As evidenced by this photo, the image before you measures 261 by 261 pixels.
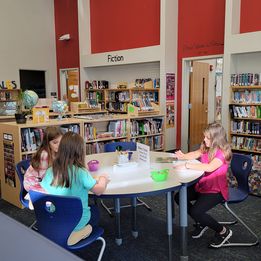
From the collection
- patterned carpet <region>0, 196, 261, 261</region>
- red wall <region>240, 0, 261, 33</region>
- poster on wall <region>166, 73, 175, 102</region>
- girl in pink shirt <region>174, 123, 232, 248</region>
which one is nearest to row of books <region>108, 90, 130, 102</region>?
poster on wall <region>166, 73, 175, 102</region>

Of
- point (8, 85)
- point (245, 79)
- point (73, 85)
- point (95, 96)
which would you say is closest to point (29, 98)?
point (245, 79)

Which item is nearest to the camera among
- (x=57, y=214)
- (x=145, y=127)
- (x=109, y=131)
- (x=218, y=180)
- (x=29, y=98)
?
(x=57, y=214)

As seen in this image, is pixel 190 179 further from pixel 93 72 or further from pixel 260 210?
pixel 93 72

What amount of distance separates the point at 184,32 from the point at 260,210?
4396 mm

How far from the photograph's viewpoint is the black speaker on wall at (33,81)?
9.42 metres

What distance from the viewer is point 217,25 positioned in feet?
20.4

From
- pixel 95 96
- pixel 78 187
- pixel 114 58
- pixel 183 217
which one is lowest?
pixel 183 217

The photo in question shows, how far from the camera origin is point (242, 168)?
2.98 m

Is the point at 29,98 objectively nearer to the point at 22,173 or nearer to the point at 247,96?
the point at 22,173

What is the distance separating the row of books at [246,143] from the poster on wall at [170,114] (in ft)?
4.96

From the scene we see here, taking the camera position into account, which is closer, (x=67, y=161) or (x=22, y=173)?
(x=67, y=161)

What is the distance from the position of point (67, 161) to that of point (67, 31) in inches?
334

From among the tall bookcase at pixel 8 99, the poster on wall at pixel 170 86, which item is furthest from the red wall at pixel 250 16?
the tall bookcase at pixel 8 99

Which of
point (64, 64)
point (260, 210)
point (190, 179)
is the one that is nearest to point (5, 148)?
point (190, 179)
